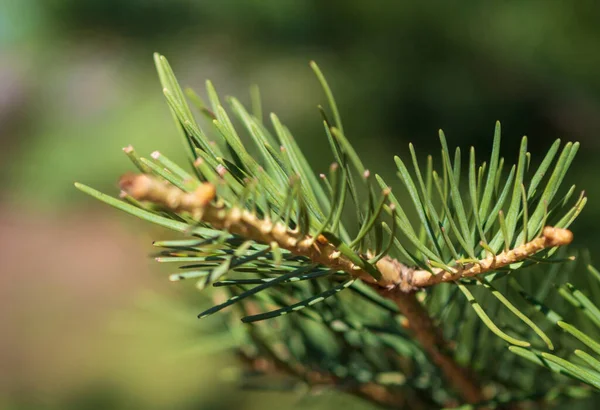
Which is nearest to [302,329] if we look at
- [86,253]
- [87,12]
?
[87,12]

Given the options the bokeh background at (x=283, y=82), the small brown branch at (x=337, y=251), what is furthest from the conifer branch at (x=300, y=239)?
the bokeh background at (x=283, y=82)

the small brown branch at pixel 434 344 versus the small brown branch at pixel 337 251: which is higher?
the small brown branch at pixel 337 251

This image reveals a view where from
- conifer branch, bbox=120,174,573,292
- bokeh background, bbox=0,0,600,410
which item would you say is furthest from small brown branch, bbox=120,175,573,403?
bokeh background, bbox=0,0,600,410

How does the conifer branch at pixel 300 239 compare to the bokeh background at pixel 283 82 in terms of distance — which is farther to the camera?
the bokeh background at pixel 283 82

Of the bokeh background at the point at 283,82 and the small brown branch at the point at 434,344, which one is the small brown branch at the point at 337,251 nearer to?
the small brown branch at the point at 434,344

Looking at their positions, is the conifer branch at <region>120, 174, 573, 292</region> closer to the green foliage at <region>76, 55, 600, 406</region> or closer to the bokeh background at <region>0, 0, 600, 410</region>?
the green foliage at <region>76, 55, 600, 406</region>

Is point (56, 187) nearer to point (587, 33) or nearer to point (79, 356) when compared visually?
point (587, 33)
